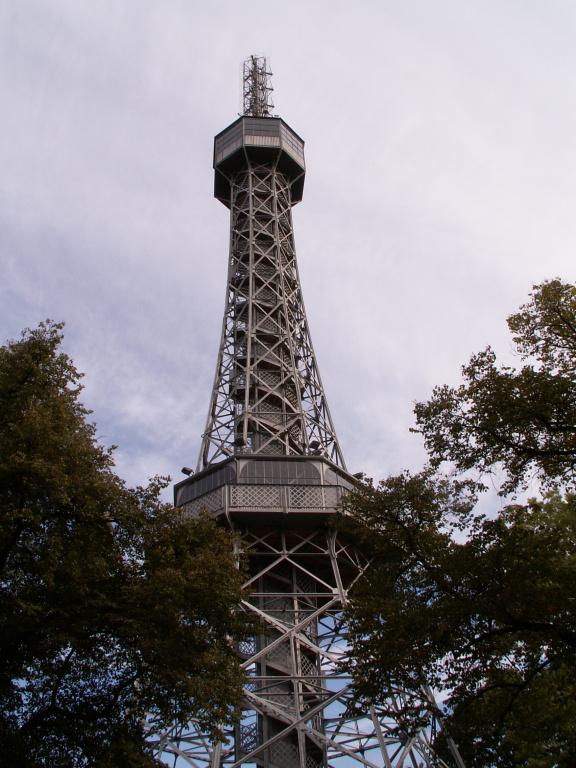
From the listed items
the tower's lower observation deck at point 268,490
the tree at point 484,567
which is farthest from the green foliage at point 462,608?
the tower's lower observation deck at point 268,490

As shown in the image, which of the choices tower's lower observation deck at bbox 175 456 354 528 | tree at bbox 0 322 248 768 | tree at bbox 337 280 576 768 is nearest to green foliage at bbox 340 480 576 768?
tree at bbox 337 280 576 768

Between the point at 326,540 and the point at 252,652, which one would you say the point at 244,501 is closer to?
the point at 326,540

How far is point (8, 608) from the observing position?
1398 centimetres

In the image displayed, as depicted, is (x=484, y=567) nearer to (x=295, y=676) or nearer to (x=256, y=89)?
(x=295, y=676)

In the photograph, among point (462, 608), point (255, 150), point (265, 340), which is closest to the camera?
point (462, 608)

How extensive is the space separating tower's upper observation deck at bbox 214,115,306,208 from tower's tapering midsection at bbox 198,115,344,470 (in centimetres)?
7

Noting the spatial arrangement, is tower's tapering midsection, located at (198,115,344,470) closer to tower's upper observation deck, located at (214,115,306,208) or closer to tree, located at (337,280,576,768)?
tower's upper observation deck, located at (214,115,306,208)

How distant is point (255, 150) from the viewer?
48406 millimetres

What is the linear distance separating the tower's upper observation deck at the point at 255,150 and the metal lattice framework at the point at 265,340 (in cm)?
50

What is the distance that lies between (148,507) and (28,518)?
3468 mm

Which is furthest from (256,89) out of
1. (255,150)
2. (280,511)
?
(280,511)

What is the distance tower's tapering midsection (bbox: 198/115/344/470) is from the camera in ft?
115

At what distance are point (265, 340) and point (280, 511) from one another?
14.5m

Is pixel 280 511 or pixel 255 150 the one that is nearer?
pixel 280 511
